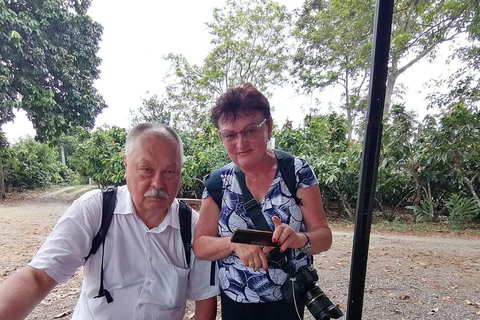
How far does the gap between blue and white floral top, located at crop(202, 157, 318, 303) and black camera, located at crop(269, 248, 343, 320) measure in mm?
36

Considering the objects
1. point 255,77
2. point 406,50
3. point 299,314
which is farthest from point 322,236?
point 255,77

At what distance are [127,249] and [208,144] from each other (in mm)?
4380

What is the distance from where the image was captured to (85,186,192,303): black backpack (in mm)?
1028

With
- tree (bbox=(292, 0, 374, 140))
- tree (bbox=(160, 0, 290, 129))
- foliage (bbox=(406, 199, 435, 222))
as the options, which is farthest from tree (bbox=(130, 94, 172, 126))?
foliage (bbox=(406, 199, 435, 222))

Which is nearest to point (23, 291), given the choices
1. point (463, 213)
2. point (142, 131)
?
point (142, 131)

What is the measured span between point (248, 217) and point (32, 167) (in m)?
10.2

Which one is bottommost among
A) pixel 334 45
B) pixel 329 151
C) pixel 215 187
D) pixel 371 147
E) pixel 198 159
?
pixel 215 187

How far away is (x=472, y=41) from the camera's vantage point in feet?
12.9

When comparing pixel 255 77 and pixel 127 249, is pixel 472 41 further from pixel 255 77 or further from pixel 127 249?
pixel 127 249

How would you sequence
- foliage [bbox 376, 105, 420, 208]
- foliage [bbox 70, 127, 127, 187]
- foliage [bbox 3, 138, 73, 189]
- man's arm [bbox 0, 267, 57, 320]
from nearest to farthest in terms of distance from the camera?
1. man's arm [bbox 0, 267, 57, 320]
2. foliage [bbox 376, 105, 420, 208]
3. foliage [bbox 70, 127, 127, 187]
4. foliage [bbox 3, 138, 73, 189]

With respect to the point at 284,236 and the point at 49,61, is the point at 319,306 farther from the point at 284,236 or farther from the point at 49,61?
the point at 49,61

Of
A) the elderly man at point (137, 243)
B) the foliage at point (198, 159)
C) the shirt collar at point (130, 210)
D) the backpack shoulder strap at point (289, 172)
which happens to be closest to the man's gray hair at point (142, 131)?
the elderly man at point (137, 243)

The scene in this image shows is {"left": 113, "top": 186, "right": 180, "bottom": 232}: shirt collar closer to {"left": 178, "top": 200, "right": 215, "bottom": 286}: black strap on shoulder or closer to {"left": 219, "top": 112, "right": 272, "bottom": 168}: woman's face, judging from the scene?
{"left": 178, "top": 200, "right": 215, "bottom": 286}: black strap on shoulder

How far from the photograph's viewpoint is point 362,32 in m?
3.81
